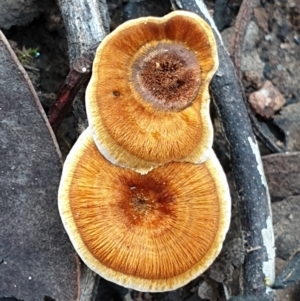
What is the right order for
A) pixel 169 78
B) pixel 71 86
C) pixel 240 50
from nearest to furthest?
pixel 169 78, pixel 71 86, pixel 240 50

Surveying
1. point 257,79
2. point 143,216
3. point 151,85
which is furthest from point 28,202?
point 257,79

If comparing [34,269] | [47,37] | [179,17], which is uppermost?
[179,17]

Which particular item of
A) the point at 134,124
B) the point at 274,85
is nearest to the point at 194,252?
the point at 134,124

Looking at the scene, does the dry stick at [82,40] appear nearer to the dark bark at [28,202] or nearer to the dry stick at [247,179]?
the dark bark at [28,202]

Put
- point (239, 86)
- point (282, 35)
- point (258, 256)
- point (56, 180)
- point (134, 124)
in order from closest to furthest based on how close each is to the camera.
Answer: point (134, 124)
point (56, 180)
point (258, 256)
point (239, 86)
point (282, 35)

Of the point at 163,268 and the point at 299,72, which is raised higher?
the point at 299,72

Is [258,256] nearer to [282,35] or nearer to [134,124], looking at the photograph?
[134,124]

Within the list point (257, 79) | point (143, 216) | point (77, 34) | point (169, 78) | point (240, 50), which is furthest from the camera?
point (257, 79)

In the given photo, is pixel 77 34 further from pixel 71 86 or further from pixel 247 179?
pixel 247 179

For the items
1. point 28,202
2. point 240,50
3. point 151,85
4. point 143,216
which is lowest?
point 28,202
